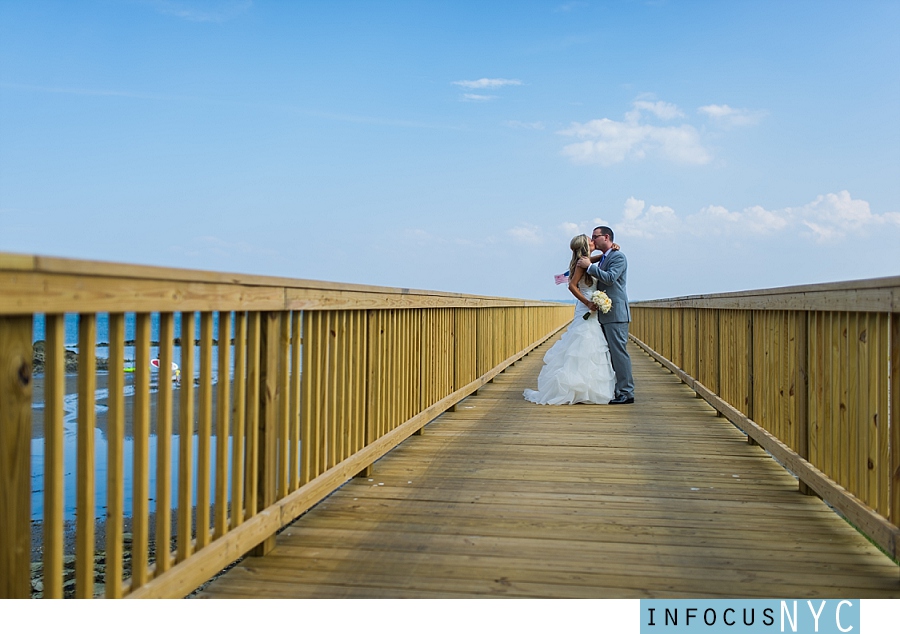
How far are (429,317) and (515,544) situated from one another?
2.82 m

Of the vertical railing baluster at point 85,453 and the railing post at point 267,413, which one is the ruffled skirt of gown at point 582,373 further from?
the vertical railing baluster at point 85,453

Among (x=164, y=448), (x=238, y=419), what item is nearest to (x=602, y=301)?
(x=238, y=419)

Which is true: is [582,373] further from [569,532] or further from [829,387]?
[569,532]


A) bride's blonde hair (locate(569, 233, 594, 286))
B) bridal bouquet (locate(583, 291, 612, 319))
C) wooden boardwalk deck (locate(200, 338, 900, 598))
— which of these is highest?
bride's blonde hair (locate(569, 233, 594, 286))

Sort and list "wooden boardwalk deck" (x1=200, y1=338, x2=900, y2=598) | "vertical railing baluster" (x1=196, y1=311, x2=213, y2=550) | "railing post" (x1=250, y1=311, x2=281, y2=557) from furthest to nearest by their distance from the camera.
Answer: "railing post" (x1=250, y1=311, x2=281, y2=557) → "wooden boardwalk deck" (x1=200, y1=338, x2=900, y2=598) → "vertical railing baluster" (x1=196, y1=311, x2=213, y2=550)

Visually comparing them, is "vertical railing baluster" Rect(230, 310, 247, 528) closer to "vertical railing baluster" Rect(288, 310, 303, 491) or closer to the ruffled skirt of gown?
"vertical railing baluster" Rect(288, 310, 303, 491)

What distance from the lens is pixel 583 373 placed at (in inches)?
287

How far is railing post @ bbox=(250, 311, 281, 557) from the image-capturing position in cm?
279

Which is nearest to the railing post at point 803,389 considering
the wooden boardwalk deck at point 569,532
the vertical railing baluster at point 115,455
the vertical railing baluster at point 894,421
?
the wooden boardwalk deck at point 569,532

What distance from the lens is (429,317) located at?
5.58 meters

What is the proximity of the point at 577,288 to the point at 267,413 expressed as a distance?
5.19m

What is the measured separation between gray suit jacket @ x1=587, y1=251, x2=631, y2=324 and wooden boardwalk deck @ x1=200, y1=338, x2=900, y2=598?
2.26 metres

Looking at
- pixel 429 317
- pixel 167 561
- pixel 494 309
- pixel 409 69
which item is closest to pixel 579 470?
pixel 429 317

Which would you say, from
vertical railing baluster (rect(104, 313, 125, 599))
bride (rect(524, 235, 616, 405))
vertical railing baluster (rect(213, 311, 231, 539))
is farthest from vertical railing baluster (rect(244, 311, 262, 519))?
bride (rect(524, 235, 616, 405))
